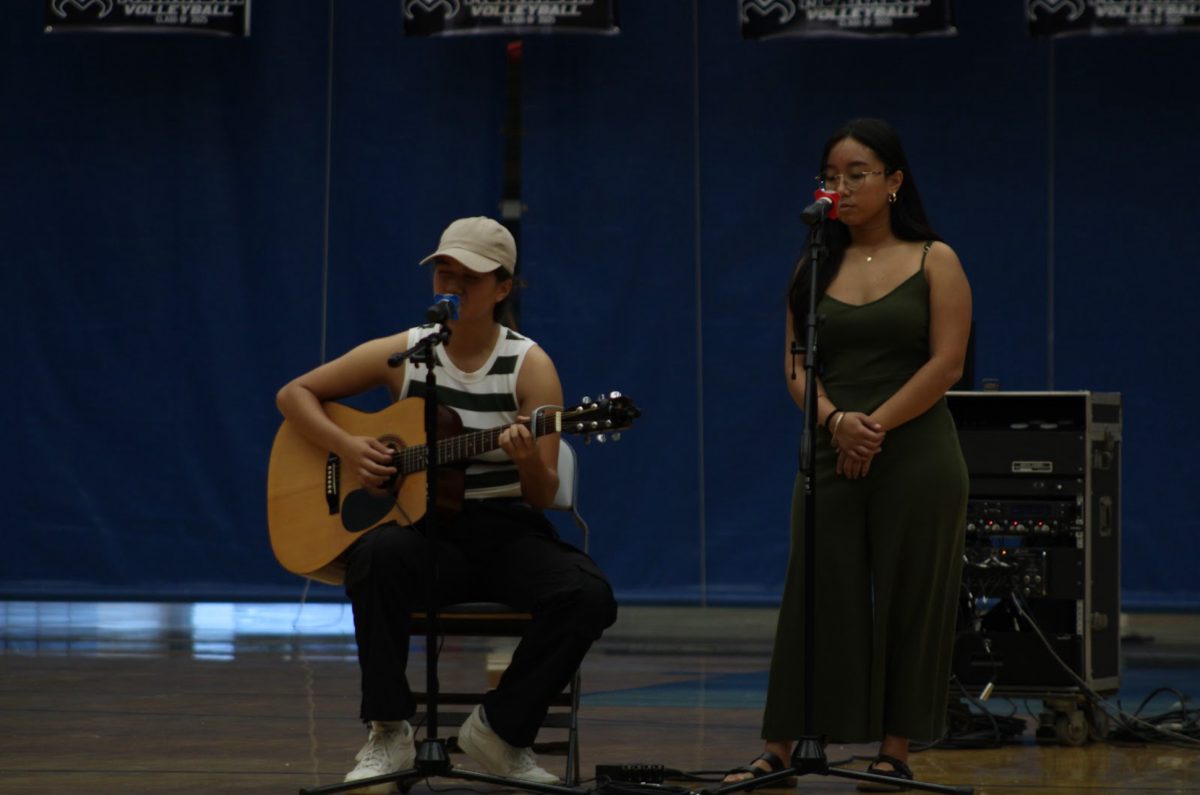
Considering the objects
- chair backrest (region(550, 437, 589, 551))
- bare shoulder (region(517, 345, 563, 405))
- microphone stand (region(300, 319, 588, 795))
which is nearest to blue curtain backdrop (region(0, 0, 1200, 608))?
chair backrest (region(550, 437, 589, 551))

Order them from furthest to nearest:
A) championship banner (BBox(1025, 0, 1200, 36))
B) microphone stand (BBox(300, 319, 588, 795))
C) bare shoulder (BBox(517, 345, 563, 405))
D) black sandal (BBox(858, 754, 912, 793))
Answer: championship banner (BBox(1025, 0, 1200, 36)) < bare shoulder (BBox(517, 345, 563, 405)) < black sandal (BBox(858, 754, 912, 793)) < microphone stand (BBox(300, 319, 588, 795))

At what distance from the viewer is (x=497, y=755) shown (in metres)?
3.50

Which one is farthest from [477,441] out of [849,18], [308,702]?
[849,18]

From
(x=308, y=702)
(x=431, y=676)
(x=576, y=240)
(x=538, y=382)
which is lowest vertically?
(x=308, y=702)

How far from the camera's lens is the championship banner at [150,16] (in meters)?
6.84

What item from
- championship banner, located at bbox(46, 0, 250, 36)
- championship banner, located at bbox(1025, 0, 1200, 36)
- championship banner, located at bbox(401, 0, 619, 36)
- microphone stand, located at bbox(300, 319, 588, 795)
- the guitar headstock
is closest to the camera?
microphone stand, located at bbox(300, 319, 588, 795)

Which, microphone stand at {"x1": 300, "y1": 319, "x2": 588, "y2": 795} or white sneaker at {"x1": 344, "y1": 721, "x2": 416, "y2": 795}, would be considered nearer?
microphone stand at {"x1": 300, "y1": 319, "x2": 588, "y2": 795}

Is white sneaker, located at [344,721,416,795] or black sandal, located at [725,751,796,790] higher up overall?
white sneaker, located at [344,721,416,795]

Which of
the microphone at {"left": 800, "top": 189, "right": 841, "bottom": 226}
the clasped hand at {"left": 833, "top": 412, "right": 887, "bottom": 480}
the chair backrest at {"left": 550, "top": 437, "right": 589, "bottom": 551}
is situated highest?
the microphone at {"left": 800, "top": 189, "right": 841, "bottom": 226}

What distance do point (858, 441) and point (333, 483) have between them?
1.12 meters

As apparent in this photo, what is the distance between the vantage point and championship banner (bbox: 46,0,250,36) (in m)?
6.84

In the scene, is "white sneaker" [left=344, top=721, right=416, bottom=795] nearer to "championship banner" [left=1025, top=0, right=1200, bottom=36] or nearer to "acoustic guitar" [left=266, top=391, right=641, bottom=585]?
"acoustic guitar" [left=266, top=391, right=641, bottom=585]

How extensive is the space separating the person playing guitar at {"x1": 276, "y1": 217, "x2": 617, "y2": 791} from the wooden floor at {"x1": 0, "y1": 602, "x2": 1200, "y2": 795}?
9.5 inches

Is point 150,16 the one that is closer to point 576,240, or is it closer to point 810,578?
point 576,240
